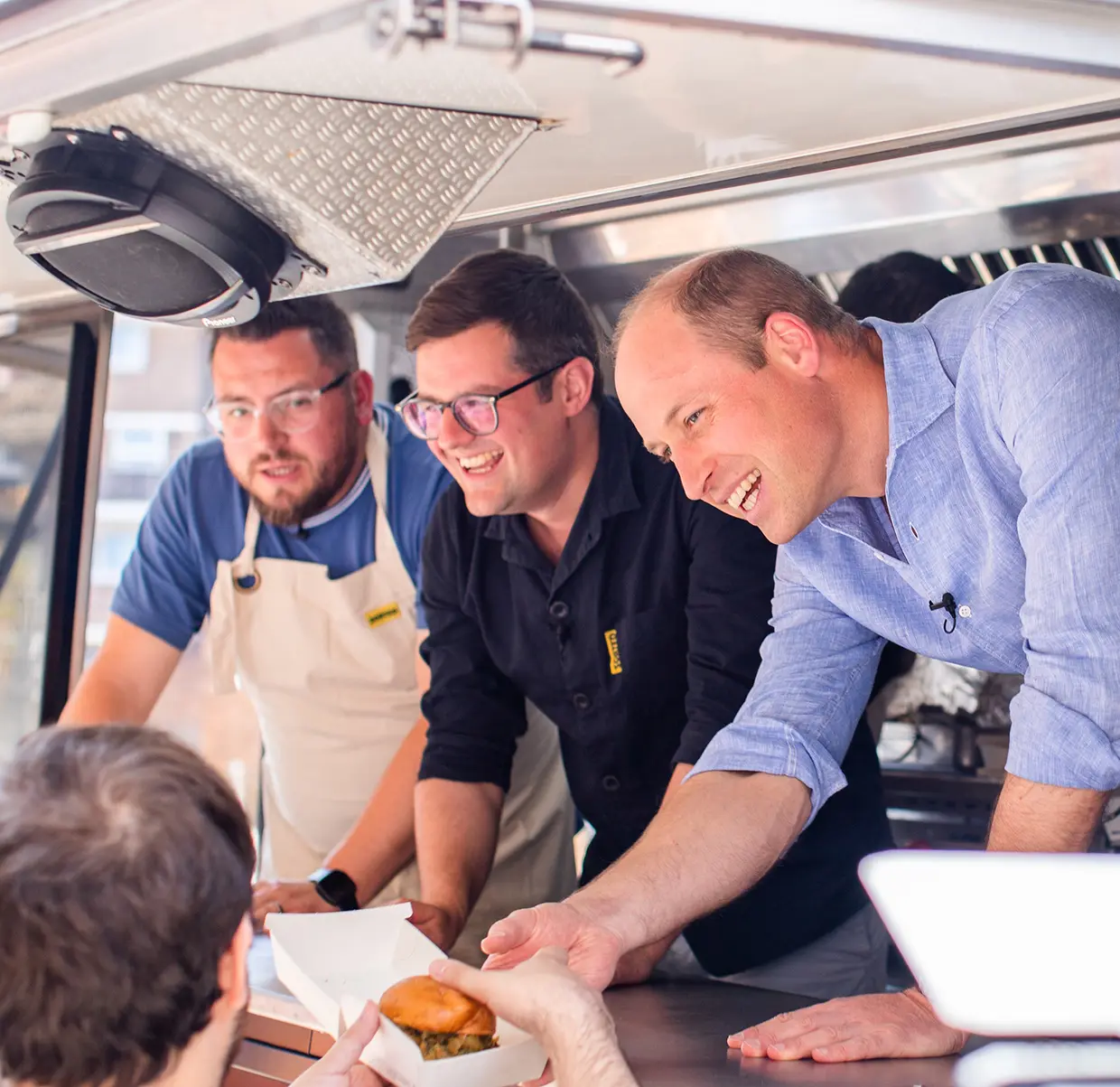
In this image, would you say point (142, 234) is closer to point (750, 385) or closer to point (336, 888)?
point (750, 385)

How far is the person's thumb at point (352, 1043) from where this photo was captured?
1.16 meters

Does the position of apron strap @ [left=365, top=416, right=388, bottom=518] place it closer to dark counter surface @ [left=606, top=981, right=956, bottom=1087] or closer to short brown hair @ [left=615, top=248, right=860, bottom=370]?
short brown hair @ [left=615, top=248, right=860, bottom=370]

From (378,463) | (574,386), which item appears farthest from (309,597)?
(574,386)

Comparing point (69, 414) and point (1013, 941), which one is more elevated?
point (69, 414)

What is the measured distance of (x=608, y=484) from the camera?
74.4 inches

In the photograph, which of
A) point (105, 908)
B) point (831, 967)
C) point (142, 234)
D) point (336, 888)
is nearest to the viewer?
point (105, 908)

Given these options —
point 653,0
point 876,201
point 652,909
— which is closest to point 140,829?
point 652,909

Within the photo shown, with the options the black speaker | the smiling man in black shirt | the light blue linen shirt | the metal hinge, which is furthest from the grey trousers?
the metal hinge

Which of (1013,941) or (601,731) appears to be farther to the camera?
(601,731)

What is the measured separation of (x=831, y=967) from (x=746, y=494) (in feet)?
2.41

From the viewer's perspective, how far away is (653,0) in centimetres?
105

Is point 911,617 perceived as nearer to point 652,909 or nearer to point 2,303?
point 652,909

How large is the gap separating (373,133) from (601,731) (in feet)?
2.98

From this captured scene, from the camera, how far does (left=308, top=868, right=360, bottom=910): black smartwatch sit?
1.91 meters
